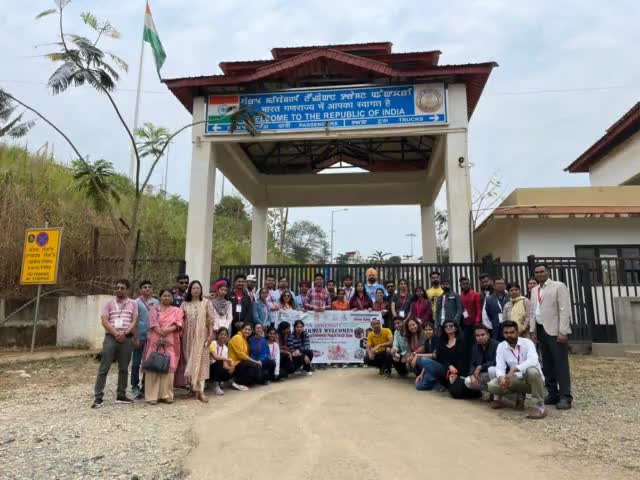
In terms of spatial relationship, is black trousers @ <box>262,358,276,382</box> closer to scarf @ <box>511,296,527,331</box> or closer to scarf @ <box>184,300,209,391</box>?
scarf @ <box>184,300,209,391</box>

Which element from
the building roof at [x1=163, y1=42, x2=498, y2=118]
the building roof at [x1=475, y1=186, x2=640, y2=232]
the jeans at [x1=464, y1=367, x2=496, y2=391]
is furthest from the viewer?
the building roof at [x1=475, y1=186, x2=640, y2=232]

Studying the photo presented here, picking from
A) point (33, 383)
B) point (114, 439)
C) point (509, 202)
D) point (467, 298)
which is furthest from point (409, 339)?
point (509, 202)

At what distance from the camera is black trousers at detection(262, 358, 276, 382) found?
7094mm

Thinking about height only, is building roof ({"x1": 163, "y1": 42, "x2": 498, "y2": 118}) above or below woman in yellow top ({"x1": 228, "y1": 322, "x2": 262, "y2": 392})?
above

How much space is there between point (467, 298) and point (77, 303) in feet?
29.0

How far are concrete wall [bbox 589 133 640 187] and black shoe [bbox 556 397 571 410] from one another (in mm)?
13684

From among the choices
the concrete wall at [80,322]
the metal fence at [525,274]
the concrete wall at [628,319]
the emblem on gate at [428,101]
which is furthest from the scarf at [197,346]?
the concrete wall at [628,319]

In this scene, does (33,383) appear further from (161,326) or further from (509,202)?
(509,202)

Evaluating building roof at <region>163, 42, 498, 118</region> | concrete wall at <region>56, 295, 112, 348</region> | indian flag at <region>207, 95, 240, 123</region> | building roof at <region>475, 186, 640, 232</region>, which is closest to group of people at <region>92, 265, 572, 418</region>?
concrete wall at <region>56, 295, 112, 348</region>

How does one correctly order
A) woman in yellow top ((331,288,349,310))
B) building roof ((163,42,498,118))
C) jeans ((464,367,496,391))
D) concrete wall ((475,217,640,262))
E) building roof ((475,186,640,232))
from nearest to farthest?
jeans ((464,367,496,391)), woman in yellow top ((331,288,349,310)), building roof ((163,42,498,118)), building roof ((475,186,640,232)), concrete wall ((475,217,640,262))

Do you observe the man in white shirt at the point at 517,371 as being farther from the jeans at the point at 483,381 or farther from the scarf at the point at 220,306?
the scarf at the point at 220,306

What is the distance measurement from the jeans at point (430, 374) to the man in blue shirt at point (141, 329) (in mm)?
3982

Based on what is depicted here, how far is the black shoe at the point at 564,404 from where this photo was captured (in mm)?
5477

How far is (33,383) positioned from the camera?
7344mm
